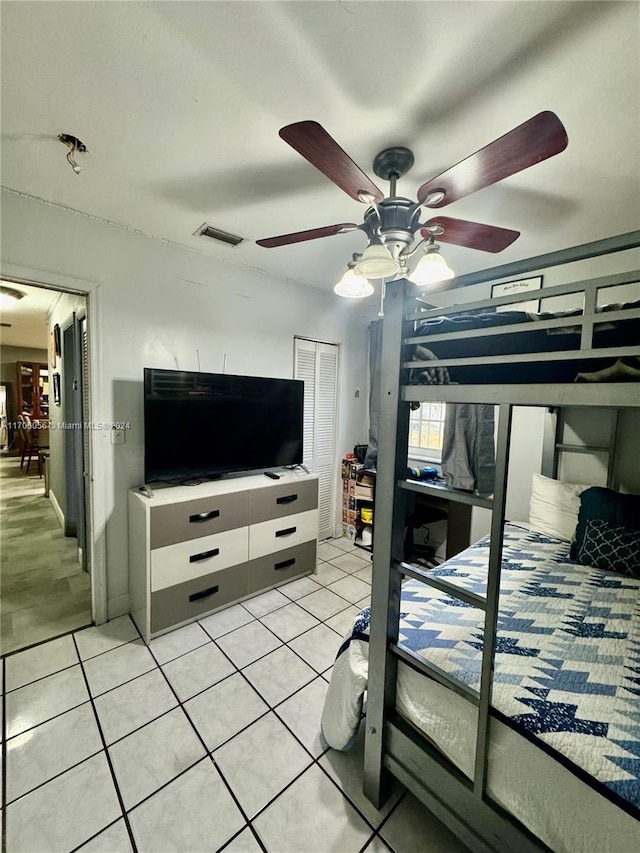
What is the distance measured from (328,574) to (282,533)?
2.08 feet

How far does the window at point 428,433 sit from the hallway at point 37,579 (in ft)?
10.1

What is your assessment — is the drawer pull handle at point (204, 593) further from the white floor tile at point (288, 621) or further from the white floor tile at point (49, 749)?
the white floor tile at point (49, 749)

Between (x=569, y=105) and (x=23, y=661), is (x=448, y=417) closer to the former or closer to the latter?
(x=569, y=105)

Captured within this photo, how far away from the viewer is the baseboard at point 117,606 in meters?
2.25

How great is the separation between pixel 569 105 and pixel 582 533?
2029mm

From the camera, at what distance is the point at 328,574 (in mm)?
2922

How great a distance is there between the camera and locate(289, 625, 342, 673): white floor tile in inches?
75.9

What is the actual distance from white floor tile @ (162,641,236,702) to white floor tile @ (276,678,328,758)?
0.39 metres

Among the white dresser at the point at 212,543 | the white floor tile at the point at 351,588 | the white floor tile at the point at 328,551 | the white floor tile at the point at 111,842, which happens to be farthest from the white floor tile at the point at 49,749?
the white floor tile at the point at 328,551

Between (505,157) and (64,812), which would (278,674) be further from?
(505,157)

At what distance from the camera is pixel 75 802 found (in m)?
1.23

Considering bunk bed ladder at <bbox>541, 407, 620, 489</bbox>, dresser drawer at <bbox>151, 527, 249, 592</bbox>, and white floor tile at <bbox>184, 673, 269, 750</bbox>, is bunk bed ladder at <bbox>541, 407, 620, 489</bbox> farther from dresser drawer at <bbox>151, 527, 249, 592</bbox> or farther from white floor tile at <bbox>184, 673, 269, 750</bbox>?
white floor tile at <bbox>184, 673, 269, 750</bbox>

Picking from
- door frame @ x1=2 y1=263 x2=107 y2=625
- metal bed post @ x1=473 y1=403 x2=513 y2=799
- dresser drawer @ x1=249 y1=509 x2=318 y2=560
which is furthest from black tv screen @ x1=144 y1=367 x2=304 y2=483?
metal bed post @ x1=473 y1=403 x2=513 y2=799

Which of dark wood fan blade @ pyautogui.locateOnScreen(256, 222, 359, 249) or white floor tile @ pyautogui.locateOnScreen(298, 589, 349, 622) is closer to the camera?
dark wood fan blade @ pyautogui.locateOnScreen(256, 222, 359, 249)
